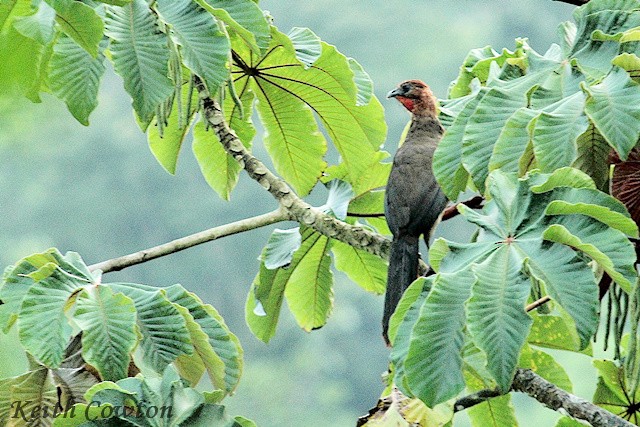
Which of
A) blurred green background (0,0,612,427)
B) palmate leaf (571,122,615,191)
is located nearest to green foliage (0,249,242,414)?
palmate leaf (571,122,615,191)

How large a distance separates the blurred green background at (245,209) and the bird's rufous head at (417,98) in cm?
826

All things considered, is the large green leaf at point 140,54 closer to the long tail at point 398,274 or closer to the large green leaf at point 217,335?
the large green leaf at point 217,335

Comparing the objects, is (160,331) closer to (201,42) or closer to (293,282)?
(201,42)

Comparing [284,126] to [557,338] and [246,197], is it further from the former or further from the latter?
[246,197]

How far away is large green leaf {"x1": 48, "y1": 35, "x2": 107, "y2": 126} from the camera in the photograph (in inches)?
68.0

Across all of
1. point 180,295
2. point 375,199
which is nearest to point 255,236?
point 375,199

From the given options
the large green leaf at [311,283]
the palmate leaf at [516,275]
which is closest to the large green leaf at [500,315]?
the palmate leaf at [516,275]

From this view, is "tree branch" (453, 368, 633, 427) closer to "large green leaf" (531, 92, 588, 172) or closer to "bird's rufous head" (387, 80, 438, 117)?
"large green leaf" (531, 92, 588, 172)

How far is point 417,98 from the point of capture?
3.43 meters

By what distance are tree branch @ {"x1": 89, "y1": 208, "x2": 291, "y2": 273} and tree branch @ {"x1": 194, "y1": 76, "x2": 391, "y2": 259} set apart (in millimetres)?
38

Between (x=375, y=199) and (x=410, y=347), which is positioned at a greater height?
(x=410, y=347)

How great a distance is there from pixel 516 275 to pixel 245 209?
38.4 feet

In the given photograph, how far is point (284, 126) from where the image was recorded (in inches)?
100

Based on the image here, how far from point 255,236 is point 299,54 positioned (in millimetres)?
11973
